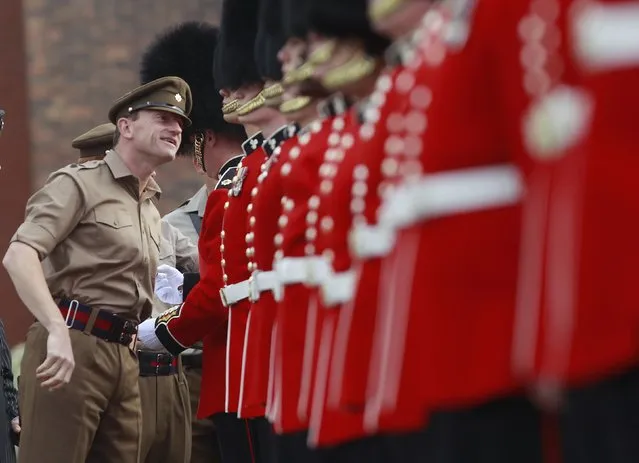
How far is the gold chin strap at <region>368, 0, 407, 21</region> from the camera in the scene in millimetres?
2854

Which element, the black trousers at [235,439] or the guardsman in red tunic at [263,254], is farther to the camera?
the black trousers at [235,439]

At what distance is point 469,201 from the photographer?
8.16 feet

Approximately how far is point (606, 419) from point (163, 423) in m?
4.37

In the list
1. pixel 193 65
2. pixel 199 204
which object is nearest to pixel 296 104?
pixel 199 204

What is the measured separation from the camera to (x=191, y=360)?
6941 mm

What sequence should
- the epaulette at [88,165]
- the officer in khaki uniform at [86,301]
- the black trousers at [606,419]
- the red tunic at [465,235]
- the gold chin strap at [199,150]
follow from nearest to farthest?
the black trousers at [606,419] → the red tunic at [465,235] → the officer in khaki uniform at [86,301] → the epaulette at [88,165] → the gold chin strap at [199,150]

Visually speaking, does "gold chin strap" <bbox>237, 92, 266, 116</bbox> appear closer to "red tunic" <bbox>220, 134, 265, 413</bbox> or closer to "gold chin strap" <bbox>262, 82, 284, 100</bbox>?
"red tunic" <bbox>220, 134, 265, 413</bbox>

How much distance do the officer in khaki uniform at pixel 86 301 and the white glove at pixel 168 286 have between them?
278 millimetres

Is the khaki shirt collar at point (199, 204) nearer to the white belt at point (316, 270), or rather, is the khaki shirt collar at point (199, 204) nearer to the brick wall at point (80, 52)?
the white belt at point (316, 270)

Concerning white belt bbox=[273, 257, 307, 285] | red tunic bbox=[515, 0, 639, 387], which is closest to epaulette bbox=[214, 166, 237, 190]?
white belt bbox=[273, 257, 307, 285]

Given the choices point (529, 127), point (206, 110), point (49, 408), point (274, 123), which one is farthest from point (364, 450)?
point (206, 110)

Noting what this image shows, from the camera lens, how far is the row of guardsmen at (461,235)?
7.15 ft

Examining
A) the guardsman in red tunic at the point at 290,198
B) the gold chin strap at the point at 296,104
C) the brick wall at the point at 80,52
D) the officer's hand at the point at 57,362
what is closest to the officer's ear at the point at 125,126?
the officer's hand at the point at 57,362

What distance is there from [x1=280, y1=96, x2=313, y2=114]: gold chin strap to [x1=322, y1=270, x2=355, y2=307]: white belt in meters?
0.84
